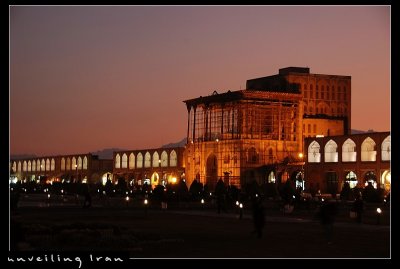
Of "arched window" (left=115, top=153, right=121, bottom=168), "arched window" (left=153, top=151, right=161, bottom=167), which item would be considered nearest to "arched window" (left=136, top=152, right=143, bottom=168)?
"arched window" (left=153, top=151, right=161, bottom=167)

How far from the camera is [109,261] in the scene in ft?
47.8

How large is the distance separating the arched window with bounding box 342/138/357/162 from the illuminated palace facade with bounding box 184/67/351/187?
511 cm

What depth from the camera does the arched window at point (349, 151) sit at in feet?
234

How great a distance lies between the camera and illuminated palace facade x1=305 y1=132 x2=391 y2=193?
67375 millimetres

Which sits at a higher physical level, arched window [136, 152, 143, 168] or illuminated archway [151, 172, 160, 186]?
arched window [136, 152, 143, 168]

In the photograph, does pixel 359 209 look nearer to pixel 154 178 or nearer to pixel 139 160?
pixel 154 178

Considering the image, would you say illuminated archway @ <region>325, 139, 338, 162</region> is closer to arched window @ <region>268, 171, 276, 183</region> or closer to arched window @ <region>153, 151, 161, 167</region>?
arched window @ <region>268, 171, 276, 183</region>

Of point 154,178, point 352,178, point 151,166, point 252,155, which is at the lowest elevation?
point 352,178

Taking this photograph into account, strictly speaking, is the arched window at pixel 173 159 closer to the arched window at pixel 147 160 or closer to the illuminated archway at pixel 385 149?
the arched window at pixel 147 160

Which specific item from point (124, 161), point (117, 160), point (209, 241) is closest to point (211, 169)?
point (124, 161)

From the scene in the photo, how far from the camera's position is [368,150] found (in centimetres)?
6969

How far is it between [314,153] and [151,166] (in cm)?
3114

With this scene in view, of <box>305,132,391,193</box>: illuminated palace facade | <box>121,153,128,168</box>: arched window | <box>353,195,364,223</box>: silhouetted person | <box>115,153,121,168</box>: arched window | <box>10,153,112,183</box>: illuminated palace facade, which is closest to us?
<box>353,195,364,223</box>: silhouetted person
